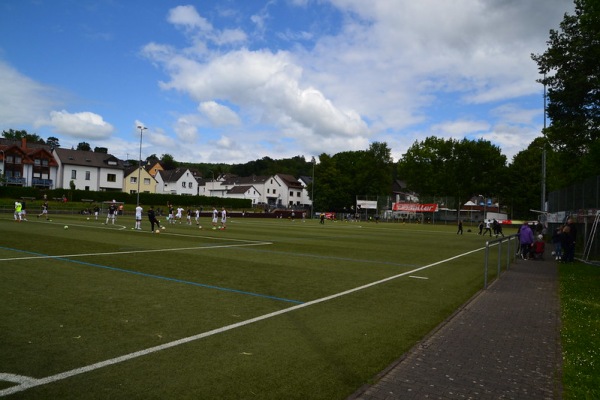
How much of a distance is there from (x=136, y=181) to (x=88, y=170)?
1153 centimetres

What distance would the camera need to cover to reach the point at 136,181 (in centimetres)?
9038

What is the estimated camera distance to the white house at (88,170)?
77938mm

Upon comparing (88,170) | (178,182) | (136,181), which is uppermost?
(88,170)

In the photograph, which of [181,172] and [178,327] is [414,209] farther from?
[178,327]

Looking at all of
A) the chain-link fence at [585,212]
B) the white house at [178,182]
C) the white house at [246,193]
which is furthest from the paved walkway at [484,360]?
the white house at [178,182]

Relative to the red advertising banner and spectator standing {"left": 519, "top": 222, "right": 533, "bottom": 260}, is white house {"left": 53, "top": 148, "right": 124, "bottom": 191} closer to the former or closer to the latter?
the red advertising banner

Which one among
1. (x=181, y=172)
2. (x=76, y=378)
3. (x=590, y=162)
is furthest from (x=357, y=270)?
(x=181, y=172)

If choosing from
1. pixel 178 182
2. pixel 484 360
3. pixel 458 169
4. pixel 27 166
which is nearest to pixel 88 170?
pixel 27 166

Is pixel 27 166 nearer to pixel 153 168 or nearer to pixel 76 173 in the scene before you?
pixel 76 173

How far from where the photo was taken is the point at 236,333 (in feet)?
20.6

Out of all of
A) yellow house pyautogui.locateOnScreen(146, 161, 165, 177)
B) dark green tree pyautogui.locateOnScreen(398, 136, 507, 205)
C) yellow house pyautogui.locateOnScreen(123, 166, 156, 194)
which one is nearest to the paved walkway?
dark green tree pyautogui.locateOnScreen(398, 136, 507, 205)

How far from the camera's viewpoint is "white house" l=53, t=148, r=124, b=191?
7794cm

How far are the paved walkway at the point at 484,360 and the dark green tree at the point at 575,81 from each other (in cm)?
1771

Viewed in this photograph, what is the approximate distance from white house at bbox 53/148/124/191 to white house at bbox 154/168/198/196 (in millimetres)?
21333
